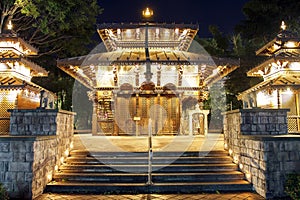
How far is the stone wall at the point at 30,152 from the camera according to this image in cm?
654

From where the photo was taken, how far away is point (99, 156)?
854 cm

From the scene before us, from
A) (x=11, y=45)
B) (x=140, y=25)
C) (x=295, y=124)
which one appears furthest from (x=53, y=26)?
(x=295, y=124)

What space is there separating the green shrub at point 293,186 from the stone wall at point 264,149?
5.6 inches

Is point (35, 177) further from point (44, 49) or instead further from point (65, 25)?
point (44, 49)

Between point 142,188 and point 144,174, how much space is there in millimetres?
529

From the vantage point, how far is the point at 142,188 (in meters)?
7.05

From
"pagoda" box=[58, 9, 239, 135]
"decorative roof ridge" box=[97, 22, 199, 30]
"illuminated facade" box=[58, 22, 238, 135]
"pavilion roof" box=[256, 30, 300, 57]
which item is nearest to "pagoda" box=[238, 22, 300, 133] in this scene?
"pavilion roof" box=[256, 30, 300, 57]

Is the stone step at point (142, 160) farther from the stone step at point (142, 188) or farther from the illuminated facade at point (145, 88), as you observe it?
the illuminated facade at point (145, 88)

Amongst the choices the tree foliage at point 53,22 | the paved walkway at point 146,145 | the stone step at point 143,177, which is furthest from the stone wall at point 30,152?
the tree foliage at point 53,22

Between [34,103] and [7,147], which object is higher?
[34,103]

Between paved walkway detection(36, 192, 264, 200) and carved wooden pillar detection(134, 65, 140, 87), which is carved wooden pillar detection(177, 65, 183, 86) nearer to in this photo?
carved wooden pillar detection(134, 65, 140, 87)

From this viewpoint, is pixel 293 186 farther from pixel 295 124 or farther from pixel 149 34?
pixel 149 34

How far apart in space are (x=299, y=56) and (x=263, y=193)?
9.23m

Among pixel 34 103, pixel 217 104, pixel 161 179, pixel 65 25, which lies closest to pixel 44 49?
pixel 65 25
